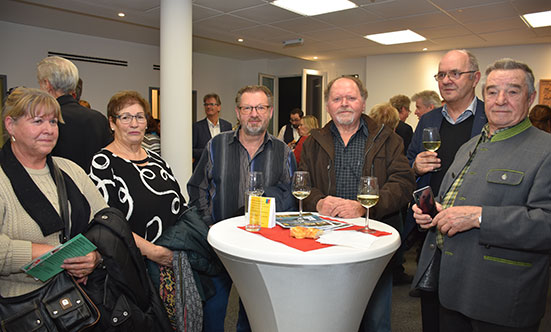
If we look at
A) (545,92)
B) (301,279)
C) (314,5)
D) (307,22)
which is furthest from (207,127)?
(545,92)

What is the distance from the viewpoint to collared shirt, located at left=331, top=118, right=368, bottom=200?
7.44ft

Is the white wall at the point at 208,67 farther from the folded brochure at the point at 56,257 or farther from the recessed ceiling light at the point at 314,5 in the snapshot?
the folded brochure at the point at 56,257

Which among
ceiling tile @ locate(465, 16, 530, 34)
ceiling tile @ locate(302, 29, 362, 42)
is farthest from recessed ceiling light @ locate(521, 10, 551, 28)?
ceiling tile @ locate(302, 29, 362, 42)

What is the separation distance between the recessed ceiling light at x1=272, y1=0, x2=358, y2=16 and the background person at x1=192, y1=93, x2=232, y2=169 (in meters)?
1.73

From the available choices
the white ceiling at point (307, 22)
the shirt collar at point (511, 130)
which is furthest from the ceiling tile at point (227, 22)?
the shirt collar at point (511, 130)

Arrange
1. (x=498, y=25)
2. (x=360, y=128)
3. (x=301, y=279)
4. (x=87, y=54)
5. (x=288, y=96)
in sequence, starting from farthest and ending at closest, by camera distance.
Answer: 1. (x=288, y=96)
2. (x=87, y=54)
3. (x=498, y=25)
4. (x=360, y=128)
5. (x=301, y=279)

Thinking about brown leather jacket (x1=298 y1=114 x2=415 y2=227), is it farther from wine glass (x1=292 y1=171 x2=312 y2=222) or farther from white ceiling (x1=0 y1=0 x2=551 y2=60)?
white ceiling (x1=0 y1=0 x2=551 y2=60)

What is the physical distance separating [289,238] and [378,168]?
848mm

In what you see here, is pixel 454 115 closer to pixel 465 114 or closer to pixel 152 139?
pixel 465 114

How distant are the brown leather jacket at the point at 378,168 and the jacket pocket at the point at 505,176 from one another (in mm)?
541

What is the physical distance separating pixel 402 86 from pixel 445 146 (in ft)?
25.2

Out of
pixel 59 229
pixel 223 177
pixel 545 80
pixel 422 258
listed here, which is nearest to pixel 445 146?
pixel 422 258

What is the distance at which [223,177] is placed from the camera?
2.39 m

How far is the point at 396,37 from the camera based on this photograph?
7656 mm
